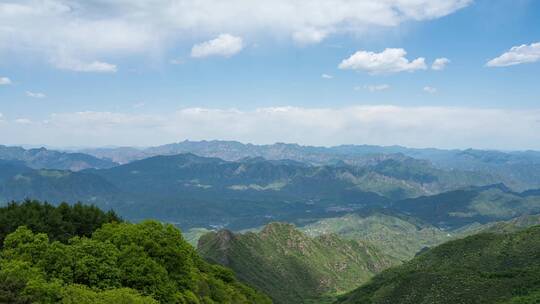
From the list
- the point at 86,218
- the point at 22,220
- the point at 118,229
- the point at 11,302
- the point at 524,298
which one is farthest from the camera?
the point at 524,298

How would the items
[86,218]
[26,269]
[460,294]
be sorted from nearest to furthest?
[26,269] < [86,218] < [460,294]

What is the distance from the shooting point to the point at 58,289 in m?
55.2

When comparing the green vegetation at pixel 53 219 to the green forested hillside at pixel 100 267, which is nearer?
the green forested hillside at pixel 100 267

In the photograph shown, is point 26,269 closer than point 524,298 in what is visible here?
Yes

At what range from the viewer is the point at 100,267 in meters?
65.5

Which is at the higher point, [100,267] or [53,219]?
[53,219]

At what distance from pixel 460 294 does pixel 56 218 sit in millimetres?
145261

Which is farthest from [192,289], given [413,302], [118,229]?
[413,302]

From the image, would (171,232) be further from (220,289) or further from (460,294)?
(460,294)

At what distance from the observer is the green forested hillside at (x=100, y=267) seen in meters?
55.0

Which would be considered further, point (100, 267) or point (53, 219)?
point (53, 219)

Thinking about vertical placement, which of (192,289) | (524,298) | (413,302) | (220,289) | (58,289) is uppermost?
(58,289)

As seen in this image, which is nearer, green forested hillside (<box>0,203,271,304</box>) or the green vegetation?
green forested hillside (<box>0,203,271,304</box>)

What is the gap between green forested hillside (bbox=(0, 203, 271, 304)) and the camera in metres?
55.0
